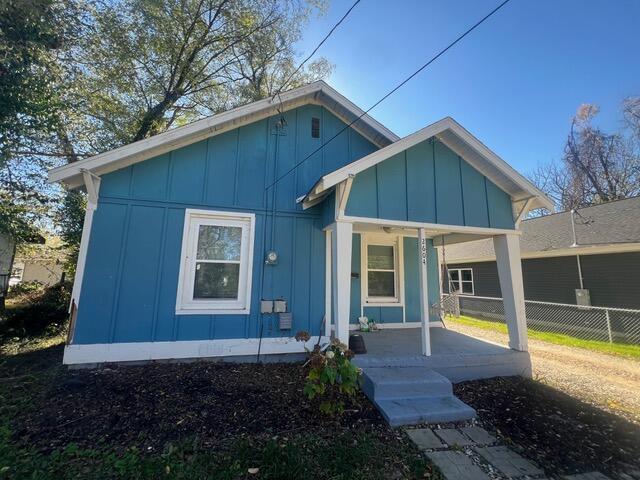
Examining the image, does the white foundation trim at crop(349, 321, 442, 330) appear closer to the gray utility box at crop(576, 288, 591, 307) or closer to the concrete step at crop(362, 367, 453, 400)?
the concrete step at crop(362, 367, 453, 400)

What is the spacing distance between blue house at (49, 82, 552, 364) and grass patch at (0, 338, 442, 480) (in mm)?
A: 726

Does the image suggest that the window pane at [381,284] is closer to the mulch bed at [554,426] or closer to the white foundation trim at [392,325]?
the white foundation trim at [392,325]

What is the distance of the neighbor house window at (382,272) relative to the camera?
7133mm

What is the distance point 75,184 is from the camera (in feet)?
15.8

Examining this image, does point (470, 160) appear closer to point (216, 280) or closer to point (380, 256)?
point (380, 256)

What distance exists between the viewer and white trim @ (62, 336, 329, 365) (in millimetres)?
4434

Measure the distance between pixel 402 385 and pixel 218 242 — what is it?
3785mm

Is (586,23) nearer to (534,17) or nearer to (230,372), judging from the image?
(534,17)

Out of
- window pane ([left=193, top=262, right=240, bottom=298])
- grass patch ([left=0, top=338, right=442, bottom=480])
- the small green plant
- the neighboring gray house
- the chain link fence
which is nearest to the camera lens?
grass patch ([left=0, top=338, right=442, bottom=480])

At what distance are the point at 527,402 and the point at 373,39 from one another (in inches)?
222

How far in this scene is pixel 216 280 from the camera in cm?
519

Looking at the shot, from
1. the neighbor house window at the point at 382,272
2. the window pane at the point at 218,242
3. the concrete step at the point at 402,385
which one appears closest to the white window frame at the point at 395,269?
the neighbor house window at the point at 382,272

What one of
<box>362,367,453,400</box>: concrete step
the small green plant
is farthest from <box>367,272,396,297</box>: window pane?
the small green plant

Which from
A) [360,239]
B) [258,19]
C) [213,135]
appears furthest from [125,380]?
[258,19]
